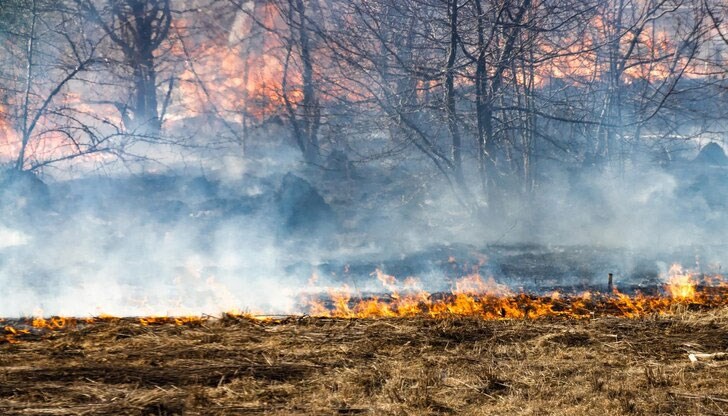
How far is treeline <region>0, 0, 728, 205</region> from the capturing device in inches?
524

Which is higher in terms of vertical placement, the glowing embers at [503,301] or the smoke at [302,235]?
the smoke at [302,235]

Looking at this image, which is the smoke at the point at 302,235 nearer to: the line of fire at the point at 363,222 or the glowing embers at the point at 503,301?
the line of fire at the point at 363,222

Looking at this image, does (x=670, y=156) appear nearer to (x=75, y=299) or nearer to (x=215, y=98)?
(x=215, y=98)

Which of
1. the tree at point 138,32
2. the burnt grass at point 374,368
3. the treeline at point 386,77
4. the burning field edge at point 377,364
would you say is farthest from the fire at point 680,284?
the tree at point 138,32

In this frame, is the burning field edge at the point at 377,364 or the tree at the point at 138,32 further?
the tree at the point at 138,32

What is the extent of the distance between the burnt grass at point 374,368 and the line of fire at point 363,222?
3 cm

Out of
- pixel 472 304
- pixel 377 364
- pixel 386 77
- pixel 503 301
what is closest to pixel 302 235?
pixel 386 77

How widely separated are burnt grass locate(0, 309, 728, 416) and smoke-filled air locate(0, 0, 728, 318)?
1.67 m

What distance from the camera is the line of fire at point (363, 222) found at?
595 centimetres

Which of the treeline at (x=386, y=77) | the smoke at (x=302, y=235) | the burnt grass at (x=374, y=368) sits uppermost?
the treeline at (x=386, y=77)

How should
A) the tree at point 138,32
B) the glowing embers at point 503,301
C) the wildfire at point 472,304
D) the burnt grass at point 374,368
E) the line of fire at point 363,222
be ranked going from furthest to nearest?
1. the tree at point 138,32
2. the glowing embers at point 503,301
3. the wildfire at point 472,304
4. the line of fire at point 363,222
5. the burnt grass at point 374,368

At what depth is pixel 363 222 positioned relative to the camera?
1476 cm

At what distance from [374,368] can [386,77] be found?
28.9ft

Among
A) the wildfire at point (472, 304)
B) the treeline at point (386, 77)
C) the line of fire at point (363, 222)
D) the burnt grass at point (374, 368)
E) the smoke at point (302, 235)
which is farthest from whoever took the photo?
the treeline at point (386, 77)
